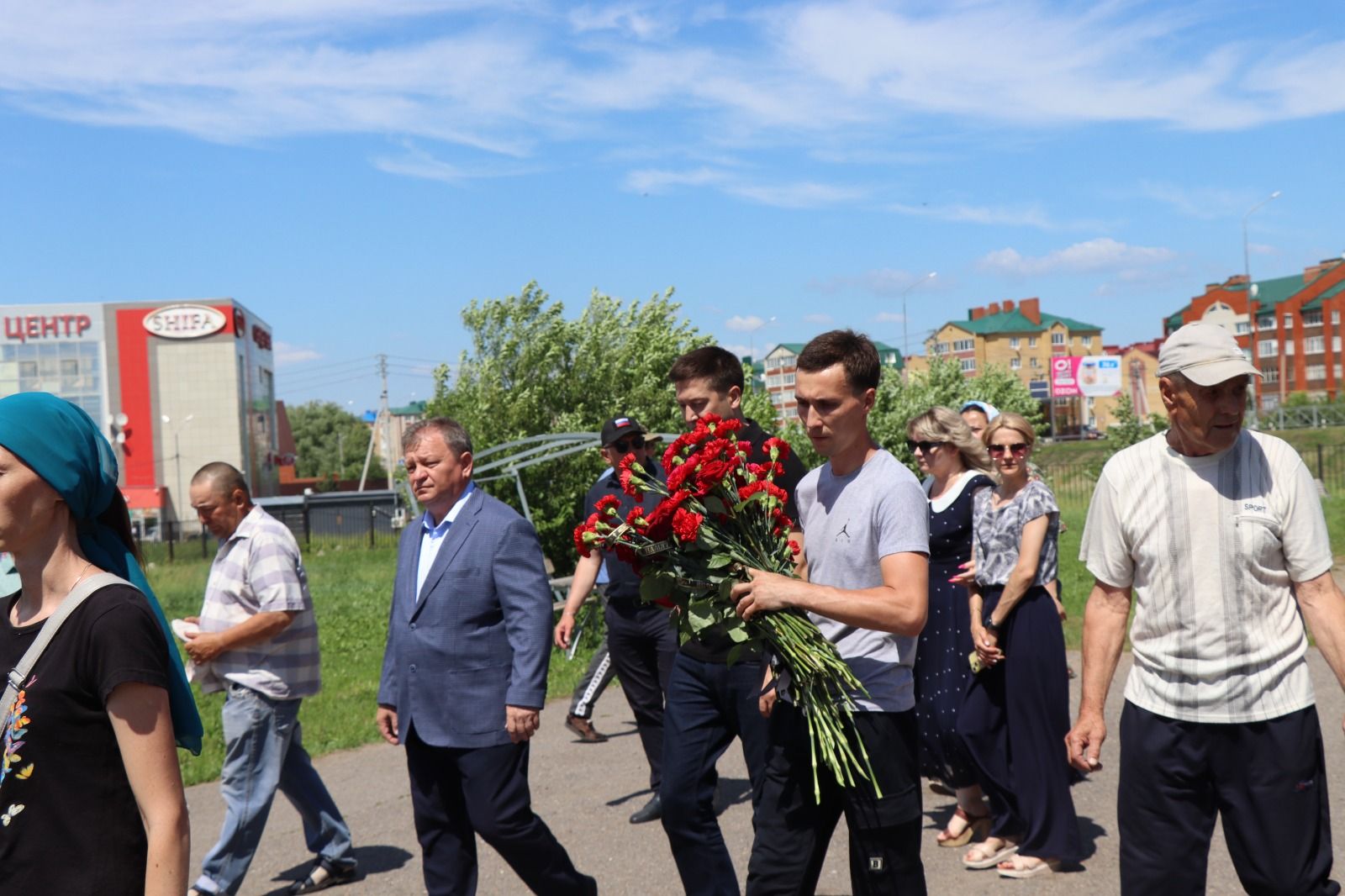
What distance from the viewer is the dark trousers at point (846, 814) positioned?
12.5 ft

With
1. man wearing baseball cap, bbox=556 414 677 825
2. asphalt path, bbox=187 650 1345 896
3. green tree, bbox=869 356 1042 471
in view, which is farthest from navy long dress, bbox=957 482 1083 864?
green tree, bbox=869 356 1042 471

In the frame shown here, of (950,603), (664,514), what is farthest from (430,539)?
(950,603)

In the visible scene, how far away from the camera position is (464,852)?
489cm

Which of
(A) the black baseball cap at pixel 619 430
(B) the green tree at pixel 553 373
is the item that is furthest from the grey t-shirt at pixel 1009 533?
(B) the green tree at pixel 553 373

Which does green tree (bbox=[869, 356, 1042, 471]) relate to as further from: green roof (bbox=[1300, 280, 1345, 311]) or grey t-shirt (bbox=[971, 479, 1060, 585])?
green roof (bbox=[1300, 280, 1345, 311])

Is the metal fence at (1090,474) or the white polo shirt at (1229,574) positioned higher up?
the white polo shirt at (1229,574)

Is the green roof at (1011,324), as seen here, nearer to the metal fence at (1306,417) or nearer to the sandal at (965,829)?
the metal fence at (1306,417)

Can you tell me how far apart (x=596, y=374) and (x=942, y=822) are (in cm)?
2177

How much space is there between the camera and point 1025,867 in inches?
225

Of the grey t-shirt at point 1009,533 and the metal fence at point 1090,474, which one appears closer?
the grey t-shirt at point 1009,533

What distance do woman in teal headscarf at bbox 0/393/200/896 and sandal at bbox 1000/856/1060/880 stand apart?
4.15 m

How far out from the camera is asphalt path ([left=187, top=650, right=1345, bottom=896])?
5844 mm

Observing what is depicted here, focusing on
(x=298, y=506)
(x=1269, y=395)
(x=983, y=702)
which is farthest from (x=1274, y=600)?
(x=1269, y=395)

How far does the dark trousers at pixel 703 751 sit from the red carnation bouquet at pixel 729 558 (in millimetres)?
821
